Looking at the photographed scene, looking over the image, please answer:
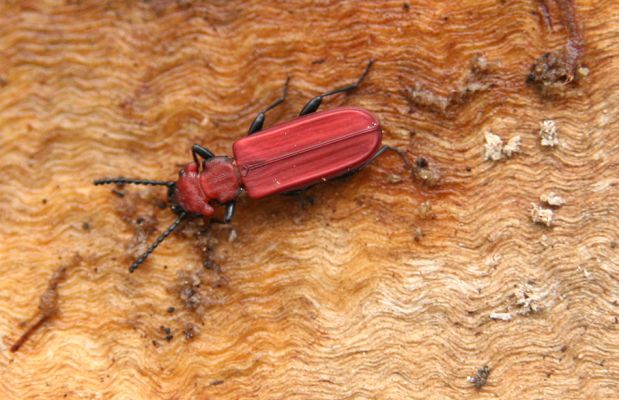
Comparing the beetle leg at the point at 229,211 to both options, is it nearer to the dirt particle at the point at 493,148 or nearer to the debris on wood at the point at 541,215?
the dirt particle at the point at 493,148

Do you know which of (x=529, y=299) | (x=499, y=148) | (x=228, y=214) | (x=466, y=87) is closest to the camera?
(x=529, y=299)

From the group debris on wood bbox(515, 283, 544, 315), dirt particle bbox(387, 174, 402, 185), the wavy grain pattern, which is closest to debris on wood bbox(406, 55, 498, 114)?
the wavy grain pattern

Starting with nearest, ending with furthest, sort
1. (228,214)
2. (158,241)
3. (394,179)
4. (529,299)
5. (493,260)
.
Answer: (529,299) → (493,260) → (394,179) → (158,241) → (228,214)

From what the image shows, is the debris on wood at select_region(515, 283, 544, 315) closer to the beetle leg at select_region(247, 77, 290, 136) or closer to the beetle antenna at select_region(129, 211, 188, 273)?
the beetle leg at select_region(247, 77, 290, 136)

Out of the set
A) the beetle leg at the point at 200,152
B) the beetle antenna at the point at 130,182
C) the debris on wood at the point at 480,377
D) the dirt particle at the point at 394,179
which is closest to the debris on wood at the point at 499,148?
the dirt particle at the point at 394,179

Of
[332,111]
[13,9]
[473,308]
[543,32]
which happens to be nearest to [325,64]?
[332,111]

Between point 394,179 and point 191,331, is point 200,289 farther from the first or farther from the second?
point 394,179

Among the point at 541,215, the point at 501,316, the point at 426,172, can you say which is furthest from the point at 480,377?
the point at 426,172
